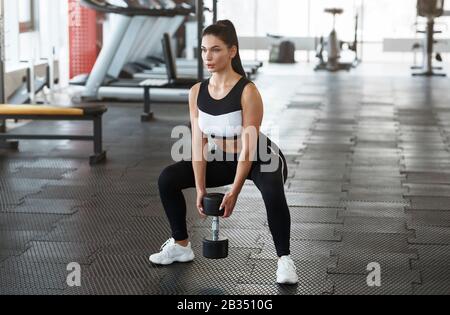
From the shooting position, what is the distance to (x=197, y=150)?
3.23 metres

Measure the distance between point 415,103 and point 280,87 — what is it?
1910 mm

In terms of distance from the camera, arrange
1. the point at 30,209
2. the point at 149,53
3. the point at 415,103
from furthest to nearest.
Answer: the point at 149,53, the point at 415,103, the point at 30,209

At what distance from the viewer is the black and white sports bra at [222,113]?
124 inches

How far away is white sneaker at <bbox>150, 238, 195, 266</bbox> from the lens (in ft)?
11.4

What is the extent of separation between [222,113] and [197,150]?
171 millimetres

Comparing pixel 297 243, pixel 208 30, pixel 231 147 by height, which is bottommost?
pixel 297 243

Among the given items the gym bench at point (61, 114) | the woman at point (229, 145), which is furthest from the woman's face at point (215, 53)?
the gym bench at point (61, 114)

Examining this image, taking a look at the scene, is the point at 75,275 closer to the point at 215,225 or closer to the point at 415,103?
the point at 215,225

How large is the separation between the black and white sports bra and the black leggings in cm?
10

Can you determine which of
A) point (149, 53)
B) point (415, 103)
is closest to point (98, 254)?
point (415, 103)

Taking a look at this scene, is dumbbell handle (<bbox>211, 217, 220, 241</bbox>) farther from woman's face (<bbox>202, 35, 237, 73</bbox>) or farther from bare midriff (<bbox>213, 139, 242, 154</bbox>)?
woman's face (<bbox>202, 35, 237, 73</bbox>)

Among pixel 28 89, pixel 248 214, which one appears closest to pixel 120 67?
pixel 28 89
